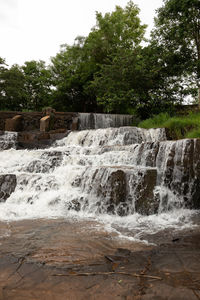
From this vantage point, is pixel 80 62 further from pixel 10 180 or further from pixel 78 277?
pixel 78 277

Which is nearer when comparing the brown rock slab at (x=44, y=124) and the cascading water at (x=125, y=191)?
the cascading water at (x=125, y=191)

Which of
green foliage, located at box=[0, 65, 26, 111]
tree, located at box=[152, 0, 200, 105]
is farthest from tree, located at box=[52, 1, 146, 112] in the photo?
tree, located at box=[152, 0, 200, 105]

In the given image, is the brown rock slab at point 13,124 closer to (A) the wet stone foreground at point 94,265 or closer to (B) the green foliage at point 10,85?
(B) the green foliage at point 10,85

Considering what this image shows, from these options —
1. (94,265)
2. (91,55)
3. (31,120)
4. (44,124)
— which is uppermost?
(91,55)

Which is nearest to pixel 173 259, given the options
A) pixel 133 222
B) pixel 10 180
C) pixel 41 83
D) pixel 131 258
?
pixel 131 258

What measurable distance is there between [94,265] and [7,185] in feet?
14.1

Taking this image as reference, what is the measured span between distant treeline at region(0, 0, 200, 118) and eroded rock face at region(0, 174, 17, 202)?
358 inches

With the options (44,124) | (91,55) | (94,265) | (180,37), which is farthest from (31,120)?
(94,265)

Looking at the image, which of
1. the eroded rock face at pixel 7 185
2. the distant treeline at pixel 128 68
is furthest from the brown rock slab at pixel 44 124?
the eroded rock face at pixel 7 185

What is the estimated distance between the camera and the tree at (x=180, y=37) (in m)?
11.6

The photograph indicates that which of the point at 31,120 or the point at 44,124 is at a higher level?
the point at 31,120

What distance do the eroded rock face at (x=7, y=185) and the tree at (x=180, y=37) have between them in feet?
35.1

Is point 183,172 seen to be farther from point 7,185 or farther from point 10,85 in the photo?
point 10,85

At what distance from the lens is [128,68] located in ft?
45.1
